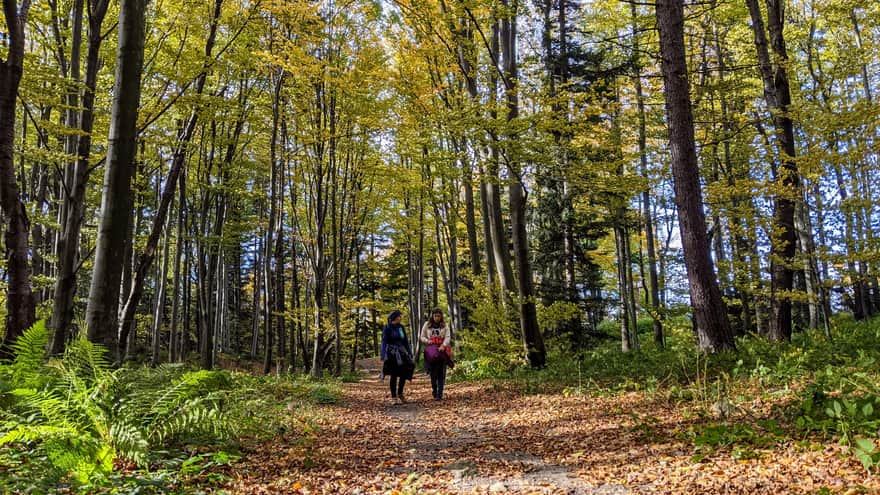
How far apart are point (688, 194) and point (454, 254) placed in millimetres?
13038

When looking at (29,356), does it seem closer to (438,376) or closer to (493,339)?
(438,376)

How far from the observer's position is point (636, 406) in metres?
5.65

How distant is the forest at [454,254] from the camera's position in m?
3.68

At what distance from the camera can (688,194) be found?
665 cm

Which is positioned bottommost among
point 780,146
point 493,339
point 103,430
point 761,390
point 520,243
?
point 761,390

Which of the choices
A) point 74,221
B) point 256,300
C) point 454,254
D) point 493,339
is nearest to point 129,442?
point 74,221

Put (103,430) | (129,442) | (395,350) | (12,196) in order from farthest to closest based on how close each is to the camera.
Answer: (395,350), (12,196), (103,430), (129,442)

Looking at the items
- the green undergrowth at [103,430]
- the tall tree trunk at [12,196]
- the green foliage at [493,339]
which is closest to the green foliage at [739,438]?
the green undergrowth at [103,430]

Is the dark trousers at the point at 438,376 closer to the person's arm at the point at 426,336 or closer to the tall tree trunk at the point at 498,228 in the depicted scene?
the person's arm at the point at 426,336

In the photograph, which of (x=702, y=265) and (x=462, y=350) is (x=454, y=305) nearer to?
(x=462, y=350)

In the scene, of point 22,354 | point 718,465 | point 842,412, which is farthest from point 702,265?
point 22,354

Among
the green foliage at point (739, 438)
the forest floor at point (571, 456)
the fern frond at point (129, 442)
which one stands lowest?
the forest floor at point (571, 456)

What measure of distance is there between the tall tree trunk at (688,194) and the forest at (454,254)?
3 centimetres

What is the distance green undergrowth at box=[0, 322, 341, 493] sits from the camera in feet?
9.43
